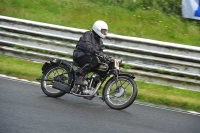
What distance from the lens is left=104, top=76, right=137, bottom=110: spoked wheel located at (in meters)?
9.69

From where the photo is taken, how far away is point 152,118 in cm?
931

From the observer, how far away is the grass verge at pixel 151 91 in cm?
1096

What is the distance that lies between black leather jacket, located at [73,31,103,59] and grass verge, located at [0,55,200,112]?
5.59 feet

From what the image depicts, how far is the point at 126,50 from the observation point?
41.4ft

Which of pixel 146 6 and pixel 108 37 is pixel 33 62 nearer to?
pixel 108 37

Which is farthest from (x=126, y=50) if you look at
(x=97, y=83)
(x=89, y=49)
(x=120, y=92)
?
(x=120, y=92)

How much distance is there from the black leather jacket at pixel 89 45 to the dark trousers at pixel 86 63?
8cm

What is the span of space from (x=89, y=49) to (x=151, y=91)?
2276mm

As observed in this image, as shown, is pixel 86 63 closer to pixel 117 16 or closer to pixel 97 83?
pixel 97 83

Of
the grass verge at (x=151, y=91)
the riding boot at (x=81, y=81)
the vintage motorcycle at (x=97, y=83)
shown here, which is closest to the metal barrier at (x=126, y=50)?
the grass verge at (x=151, y=91)

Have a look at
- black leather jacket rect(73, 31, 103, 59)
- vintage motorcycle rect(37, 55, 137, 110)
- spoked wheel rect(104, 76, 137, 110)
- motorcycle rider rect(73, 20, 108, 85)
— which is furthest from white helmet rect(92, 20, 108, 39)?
spoked wheel rect(104, 76, 137, 110)

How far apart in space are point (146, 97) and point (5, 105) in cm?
336

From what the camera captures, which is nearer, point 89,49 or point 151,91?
point 89,49

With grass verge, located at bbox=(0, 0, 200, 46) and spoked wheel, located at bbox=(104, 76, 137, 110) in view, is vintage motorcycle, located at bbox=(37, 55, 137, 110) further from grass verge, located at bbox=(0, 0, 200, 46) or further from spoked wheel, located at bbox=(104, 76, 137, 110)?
grass verge, located at bbox=(0, 0, 200, 46)
